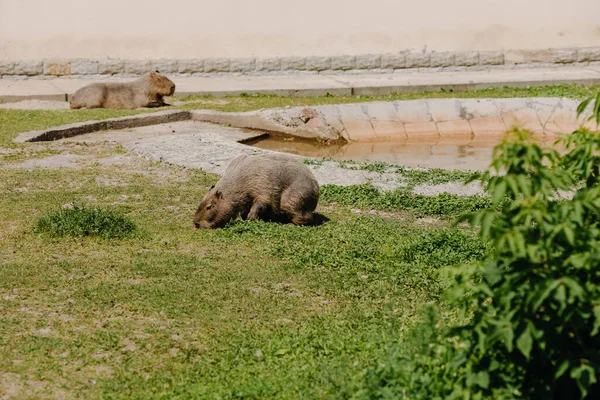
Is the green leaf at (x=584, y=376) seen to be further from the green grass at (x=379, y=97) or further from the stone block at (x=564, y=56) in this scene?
the stone block at (x=564, y=56)

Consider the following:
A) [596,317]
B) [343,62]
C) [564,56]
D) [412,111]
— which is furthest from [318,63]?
[596,317]

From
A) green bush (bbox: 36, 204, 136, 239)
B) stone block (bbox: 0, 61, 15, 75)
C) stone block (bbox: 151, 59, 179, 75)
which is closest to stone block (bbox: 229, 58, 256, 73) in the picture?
stone block (bbox: 151, 59, 179, 75)

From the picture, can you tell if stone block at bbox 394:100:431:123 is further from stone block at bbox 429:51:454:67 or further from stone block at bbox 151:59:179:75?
stone block at bbox 151:59:179:75

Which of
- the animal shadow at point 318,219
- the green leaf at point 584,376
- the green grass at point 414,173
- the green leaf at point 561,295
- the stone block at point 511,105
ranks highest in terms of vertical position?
the green leaf at point 561,295

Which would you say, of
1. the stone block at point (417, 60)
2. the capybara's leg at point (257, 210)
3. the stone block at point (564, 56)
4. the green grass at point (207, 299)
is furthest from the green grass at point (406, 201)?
the stone block at point (564, 56)

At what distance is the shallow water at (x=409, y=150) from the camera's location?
14.1m

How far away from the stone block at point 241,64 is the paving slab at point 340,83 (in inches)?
7.9

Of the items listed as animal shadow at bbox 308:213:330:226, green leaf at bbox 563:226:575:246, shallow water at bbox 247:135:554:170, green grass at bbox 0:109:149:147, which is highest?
green leaf at bbox 563:226:575:246

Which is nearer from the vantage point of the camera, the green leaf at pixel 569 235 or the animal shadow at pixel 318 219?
the green leaf at pixel 569 235

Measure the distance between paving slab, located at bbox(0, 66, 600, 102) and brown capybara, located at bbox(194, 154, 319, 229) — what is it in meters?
10.3

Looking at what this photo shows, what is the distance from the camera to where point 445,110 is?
55.2 feet

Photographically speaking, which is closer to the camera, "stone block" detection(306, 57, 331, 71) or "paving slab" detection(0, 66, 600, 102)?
"paving slab" detection(0, 66, 600, 102)

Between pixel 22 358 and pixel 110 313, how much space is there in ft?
2.91

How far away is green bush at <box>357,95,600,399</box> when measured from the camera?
3973mm
